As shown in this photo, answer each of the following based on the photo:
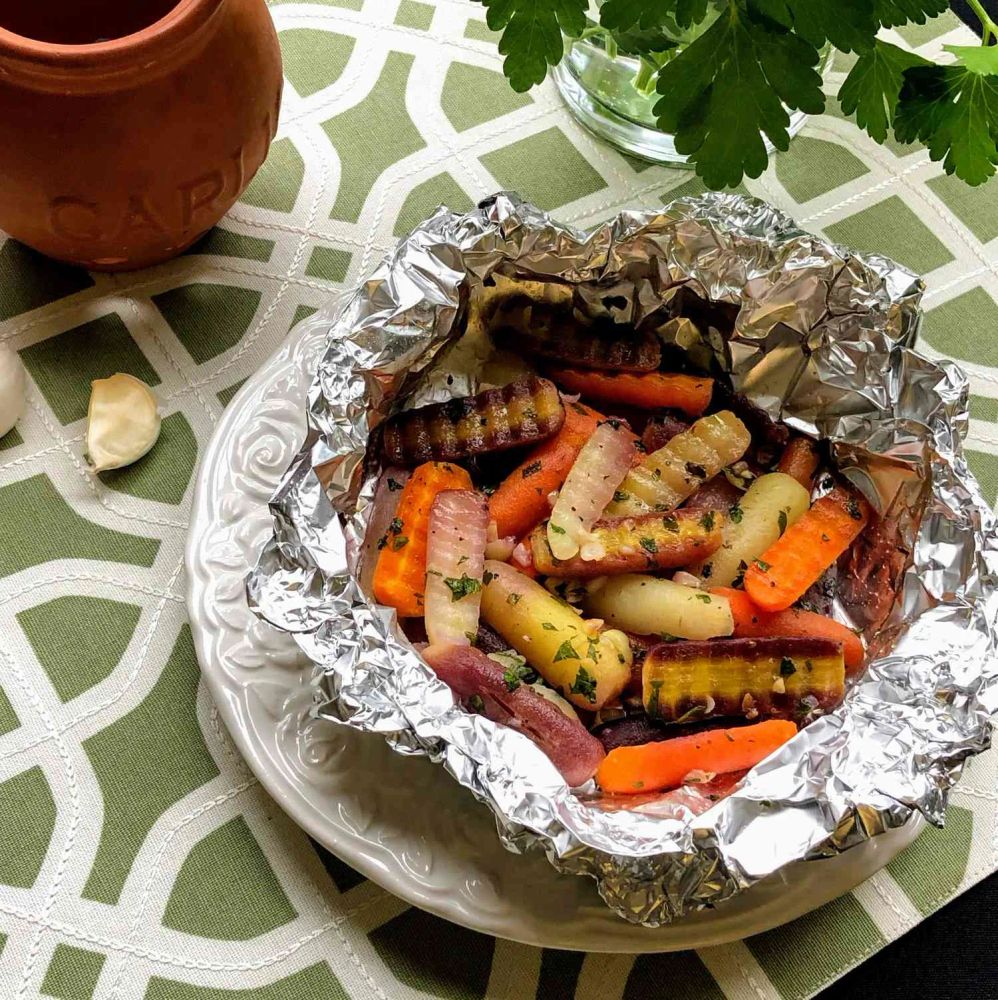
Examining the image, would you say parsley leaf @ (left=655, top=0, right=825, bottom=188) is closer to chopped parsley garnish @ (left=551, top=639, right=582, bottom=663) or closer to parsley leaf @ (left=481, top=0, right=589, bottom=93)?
parsley leaf @ (left=481, top=0, right=589, bottom=93)

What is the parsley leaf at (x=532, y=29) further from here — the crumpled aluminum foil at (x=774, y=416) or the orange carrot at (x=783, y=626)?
the orange carrot at (x=783, y=626)

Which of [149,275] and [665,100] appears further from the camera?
[149,275]

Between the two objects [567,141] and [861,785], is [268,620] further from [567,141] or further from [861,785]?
[567,141]

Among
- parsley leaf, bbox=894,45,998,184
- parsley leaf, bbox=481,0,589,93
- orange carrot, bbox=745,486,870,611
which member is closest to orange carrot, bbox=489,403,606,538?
orange carrot, bbox=745,486,870,611

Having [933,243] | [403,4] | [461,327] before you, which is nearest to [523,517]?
[461,327]

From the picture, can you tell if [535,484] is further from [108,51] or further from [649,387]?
[108,51]

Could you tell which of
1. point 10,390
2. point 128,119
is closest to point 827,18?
point 128,119

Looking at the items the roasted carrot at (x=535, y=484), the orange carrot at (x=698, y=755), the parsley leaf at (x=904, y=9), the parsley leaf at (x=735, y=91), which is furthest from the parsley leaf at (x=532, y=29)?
the orange carrot at (x=698, y=755)
